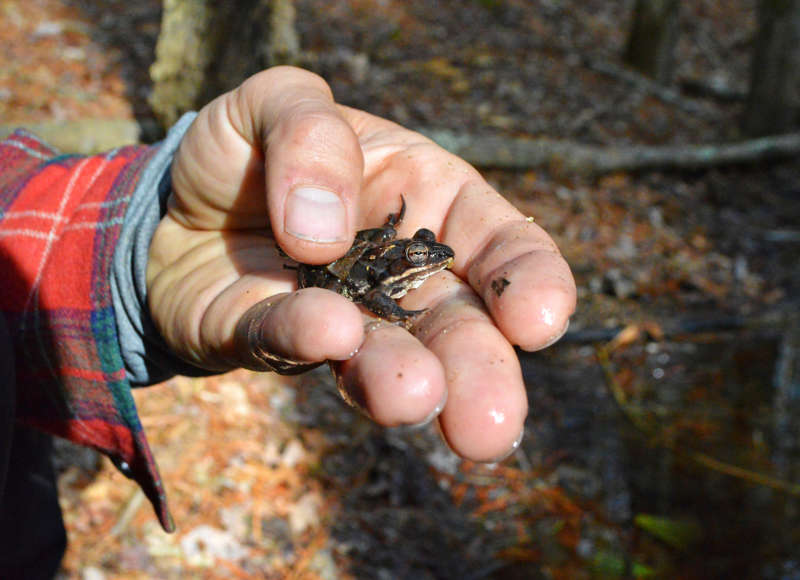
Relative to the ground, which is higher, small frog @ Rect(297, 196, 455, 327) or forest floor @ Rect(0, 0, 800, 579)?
small frog @ Rect(297, 196, 455, 327)

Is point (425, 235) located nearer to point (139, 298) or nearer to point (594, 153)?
point (139, 298)

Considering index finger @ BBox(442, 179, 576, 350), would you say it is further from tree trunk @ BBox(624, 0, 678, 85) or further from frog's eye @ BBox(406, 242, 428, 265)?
tree trunk @ BBox(624, 0, 678, 85)

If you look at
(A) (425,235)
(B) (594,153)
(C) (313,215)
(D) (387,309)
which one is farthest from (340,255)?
(B) (594,153)

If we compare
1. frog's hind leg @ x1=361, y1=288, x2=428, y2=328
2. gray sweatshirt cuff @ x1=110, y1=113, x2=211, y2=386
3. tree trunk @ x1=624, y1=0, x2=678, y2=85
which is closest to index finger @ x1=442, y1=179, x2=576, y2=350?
frog's hind leg @ x1=361, y1=288, x2=428, y2=328

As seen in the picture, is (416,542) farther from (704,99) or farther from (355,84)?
(704,99)

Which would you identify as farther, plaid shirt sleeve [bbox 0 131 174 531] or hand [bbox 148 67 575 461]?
plaid shirt sleeve [bbox 0 131 174 531]
